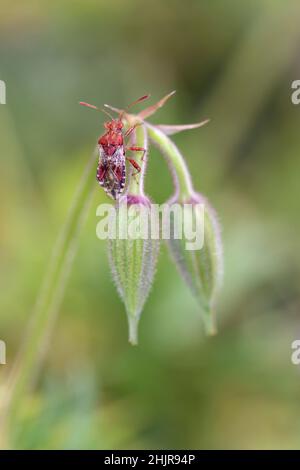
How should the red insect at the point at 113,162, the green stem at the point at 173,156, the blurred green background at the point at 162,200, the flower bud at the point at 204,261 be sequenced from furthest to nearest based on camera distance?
the blurred green background at the point at 162,200 → the flower bud at the point at 204,261 → the green stem at the point at 173,156 → the red insect at the point at 113,162

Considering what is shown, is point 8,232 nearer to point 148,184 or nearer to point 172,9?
point 148,184

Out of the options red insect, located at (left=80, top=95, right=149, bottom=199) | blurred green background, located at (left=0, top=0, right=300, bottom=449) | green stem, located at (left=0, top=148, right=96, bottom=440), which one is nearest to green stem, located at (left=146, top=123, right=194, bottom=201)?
red insect, located at (left=80, top=95, right=149, bottom=199)

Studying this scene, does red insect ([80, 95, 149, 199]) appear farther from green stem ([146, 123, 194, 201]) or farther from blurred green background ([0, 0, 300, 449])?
blurred green background ([0, 0, 300, 449])

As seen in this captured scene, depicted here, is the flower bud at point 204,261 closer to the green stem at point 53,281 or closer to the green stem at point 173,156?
the green stem at point 173,156

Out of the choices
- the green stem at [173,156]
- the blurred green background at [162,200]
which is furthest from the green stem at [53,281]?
the blurred green background at [162,200]

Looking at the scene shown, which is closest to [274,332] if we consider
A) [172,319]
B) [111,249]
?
[172,319]

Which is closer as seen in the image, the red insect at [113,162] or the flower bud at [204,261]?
the red insect at [113,162]
